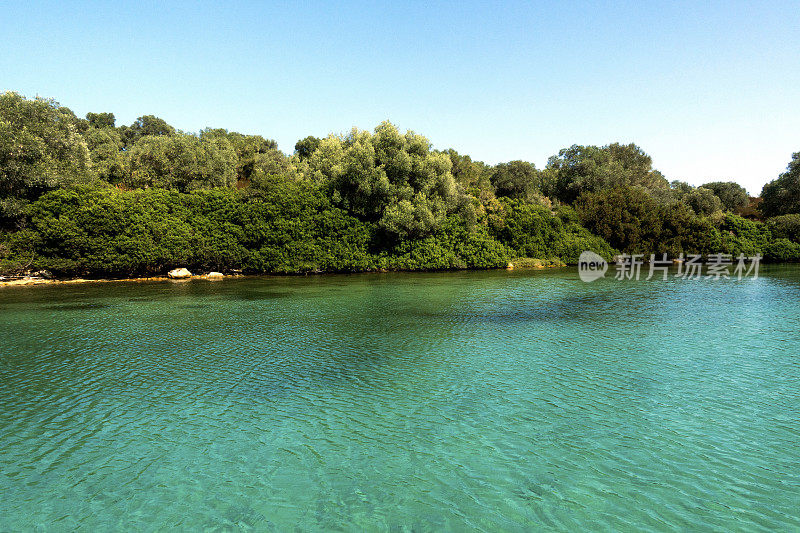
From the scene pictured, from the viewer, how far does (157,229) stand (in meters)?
40.5

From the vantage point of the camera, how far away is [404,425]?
29.6 ft

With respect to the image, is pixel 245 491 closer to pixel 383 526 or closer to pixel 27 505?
pixel 383 526

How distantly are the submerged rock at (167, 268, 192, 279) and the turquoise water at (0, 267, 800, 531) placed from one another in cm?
2330

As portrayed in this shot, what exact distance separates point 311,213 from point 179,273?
14.3 metres

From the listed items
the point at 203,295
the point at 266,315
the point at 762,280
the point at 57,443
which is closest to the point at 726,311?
the point at 762,280

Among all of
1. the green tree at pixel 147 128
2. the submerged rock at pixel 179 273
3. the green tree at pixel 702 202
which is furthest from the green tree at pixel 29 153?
the green tree at pixel 702 202

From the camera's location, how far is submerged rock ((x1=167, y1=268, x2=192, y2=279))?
42125 mm

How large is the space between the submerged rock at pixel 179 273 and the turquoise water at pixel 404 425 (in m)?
23.3

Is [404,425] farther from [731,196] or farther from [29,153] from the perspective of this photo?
[731,196]

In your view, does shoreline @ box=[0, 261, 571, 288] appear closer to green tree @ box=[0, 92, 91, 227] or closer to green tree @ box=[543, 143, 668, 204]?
green tree @ box=[0, 92, 91, 227]

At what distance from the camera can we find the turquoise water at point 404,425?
6.22 meters

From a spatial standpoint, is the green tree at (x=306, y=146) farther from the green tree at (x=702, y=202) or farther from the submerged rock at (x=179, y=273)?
the green tree at (x=702, y=202)

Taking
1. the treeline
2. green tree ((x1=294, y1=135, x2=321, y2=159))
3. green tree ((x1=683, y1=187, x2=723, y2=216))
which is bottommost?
the treeline

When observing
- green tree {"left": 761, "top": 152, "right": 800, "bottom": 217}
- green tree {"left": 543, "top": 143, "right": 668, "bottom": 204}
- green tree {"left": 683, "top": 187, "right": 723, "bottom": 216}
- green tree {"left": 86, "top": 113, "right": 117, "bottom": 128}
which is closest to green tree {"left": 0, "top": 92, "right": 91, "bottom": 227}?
green tree {"left": 543, "top": 143, "right": 668, "bottom": 204}
